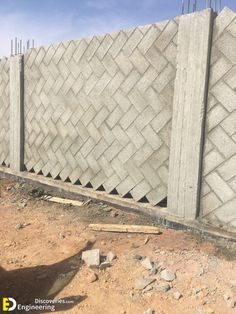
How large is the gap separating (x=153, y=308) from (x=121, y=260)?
0.90m

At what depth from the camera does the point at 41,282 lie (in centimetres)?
386

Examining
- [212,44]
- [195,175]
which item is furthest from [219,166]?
[212,44]

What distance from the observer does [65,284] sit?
3787mm

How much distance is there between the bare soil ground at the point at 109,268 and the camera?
3.43m

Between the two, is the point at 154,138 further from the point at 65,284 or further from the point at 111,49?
the point at 65,284

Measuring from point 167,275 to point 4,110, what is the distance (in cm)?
586

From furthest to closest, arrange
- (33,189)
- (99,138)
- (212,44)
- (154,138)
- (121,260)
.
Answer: (33,189) → (99,138) → (154,138) → (212,44) → (121,260)

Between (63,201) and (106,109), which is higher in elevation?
(106,109)

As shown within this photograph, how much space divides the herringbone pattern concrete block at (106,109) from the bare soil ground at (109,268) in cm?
76

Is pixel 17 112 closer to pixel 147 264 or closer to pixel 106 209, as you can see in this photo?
pixel 106 209

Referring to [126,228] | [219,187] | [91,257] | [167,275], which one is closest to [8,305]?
[91,257]

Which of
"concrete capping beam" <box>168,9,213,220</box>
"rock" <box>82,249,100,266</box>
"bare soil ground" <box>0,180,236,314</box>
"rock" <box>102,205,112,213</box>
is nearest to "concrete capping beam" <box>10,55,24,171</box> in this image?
"bare soil ground" <box>0,180,236,314</box>

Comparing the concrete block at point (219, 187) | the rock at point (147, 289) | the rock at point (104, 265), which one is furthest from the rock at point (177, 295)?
the concrete block at point (219, 187)

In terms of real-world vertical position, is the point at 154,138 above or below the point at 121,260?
above
